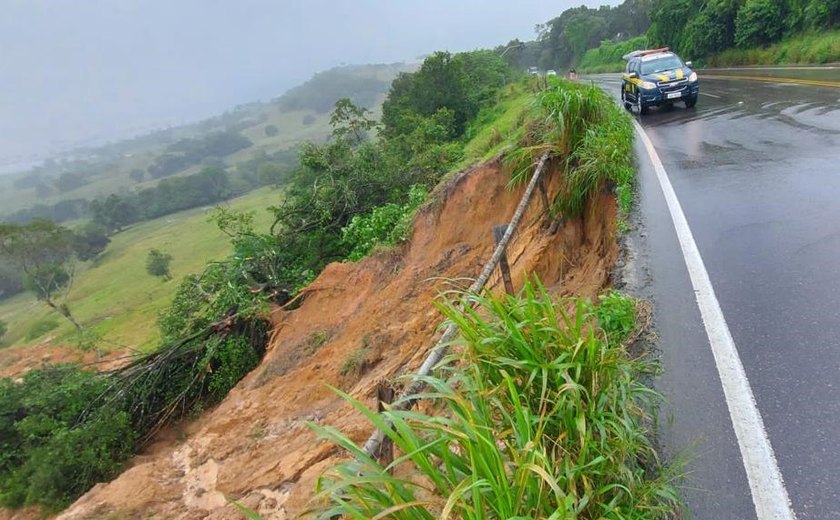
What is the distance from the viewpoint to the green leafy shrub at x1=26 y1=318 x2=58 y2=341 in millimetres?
47844

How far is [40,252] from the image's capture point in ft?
151

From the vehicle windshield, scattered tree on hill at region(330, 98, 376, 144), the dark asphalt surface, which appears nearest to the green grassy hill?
scattered tree on hill at region(330, 98, 376, 144)

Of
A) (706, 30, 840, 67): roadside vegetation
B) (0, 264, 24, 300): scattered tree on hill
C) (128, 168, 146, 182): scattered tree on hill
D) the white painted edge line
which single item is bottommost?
(0, 264, 24, 300): scattered tree on hill

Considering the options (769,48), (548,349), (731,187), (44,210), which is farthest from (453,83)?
(44,210)

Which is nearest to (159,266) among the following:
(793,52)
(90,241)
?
(90,241)

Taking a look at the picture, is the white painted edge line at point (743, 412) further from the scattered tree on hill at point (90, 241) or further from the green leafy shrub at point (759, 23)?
the scattered tree on hill at point (90, 241)

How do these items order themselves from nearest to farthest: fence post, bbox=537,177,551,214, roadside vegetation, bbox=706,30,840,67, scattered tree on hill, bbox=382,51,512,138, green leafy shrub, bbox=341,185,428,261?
fence post, bbox=537,177,551,214
green leafy shrub, bbox=341,185,428,261
roadside vegetation, bbox=706,30,840,67
scattered tree on hill, bbox=382,51,512,138

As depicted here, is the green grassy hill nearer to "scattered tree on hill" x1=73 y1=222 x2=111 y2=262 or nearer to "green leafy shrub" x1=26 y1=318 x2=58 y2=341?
"green leafy shrub" x1=26 y1=318 x2=58 y2=341

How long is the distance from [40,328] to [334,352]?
52063 millimetres

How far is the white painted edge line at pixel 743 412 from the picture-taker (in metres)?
2.43

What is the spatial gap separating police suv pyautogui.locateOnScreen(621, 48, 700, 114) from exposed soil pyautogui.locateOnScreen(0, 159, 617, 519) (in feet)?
23.8

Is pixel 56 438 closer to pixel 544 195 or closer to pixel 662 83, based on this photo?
pixel 544 195

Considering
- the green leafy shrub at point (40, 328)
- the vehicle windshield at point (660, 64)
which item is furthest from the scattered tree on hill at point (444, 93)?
the green leafy shrub at point (40, 328)

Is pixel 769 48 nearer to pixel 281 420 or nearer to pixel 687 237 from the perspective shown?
pixel 687 237
